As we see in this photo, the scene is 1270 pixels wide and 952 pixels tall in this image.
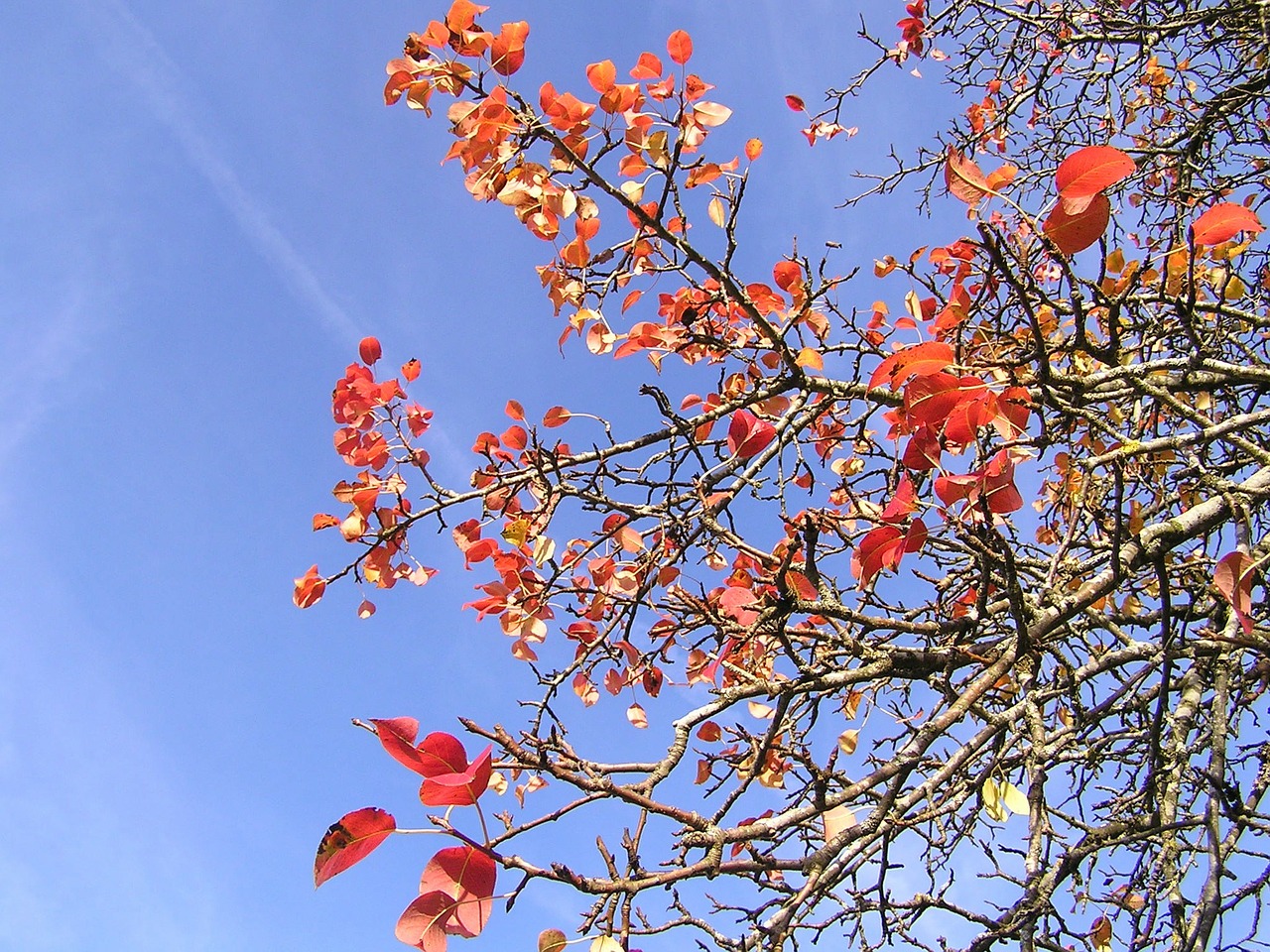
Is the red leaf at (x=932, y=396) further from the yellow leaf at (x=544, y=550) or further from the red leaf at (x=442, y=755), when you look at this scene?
the yellow leaf at (x=544, y=550)

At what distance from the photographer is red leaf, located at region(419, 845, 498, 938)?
0.98 m

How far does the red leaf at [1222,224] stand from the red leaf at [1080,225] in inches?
11.7

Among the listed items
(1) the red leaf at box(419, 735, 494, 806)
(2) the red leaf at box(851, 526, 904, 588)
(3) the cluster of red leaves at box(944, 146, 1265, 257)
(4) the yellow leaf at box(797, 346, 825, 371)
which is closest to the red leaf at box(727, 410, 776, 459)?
(4) the yellow leaf at box(797, 346, 825, 371)

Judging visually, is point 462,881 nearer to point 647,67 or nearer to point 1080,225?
point 1080,225

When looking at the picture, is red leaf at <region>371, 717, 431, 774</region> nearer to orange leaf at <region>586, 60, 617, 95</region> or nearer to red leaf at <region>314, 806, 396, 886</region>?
red leaf at <region>314, 806, 396, 886</region>

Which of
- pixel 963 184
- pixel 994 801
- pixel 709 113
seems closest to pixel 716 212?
pixel 709 113

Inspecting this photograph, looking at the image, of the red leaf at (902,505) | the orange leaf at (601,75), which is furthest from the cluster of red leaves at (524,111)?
the red leaf at (902,505)

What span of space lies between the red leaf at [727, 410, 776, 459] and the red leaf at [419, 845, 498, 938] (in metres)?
1.72

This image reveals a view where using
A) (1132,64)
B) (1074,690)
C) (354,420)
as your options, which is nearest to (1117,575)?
(1074,690)

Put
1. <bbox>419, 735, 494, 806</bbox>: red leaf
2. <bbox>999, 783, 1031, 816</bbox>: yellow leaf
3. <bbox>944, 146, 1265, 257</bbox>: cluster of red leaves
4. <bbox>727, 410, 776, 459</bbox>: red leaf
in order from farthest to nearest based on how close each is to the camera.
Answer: <bbox>727, 410, 776, 459</bbox>: red leaf < <bbox>999, 783, 1031, 816</bbox>: yellow leaf < <bbox>944, 146, 1265, 257</bbox>: cluster of red leaves < <bbox>419, 735, 494, 806</bbox>: red leaf

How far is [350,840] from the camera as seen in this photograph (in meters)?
0.99

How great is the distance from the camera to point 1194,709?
2.15m

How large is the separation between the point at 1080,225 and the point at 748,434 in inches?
58.5

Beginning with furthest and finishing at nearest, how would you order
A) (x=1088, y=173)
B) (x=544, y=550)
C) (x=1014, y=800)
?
1. (x=544, y=550)
2. (x=1014, y=800)
3. (x=1088, y=173)
